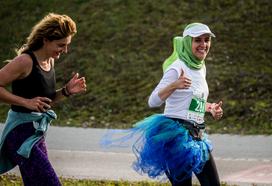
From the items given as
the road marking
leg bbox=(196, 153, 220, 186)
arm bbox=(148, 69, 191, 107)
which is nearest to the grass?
the road marking

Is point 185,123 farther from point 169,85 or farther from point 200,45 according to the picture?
point 200,45

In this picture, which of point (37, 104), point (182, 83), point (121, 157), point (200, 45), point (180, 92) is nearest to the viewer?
point (37, 104)

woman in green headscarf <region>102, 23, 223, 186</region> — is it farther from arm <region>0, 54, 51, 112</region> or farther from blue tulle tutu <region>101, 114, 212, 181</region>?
arm <region>0, 54, 51, 112</region>

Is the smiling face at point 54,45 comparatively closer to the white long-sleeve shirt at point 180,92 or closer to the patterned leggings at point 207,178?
the white long-sleeve shirt at point 180,92

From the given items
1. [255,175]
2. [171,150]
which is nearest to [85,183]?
[255,175]

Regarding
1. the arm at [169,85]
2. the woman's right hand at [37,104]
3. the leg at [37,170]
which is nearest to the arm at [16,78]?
the woman's right hand at [37,104]

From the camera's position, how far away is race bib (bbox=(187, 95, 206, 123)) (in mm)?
5113

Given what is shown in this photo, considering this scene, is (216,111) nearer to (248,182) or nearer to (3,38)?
(248,182)

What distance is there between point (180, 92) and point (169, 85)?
0.51ft

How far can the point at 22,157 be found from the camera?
15.4 feet

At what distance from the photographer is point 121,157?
838cm

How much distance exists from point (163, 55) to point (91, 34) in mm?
2195

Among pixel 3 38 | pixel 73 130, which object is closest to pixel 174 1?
pixel 3 38

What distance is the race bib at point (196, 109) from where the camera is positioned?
16.8 feet
